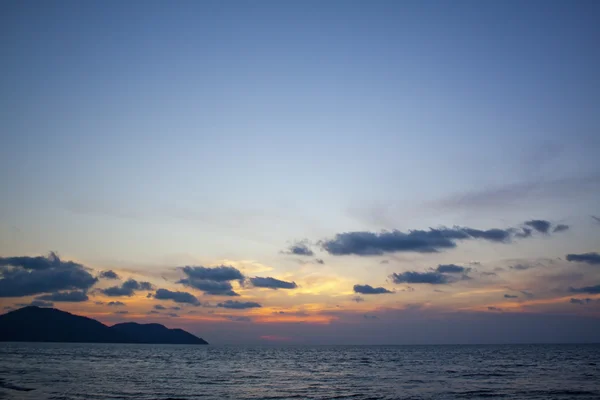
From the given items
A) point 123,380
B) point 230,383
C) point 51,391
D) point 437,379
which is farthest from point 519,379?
point 51,391

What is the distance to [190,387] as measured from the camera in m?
57.3

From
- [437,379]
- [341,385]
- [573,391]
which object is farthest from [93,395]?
[573,391]

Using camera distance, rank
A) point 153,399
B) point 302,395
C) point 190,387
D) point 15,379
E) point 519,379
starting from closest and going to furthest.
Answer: point 153,399
point 302,395
point 190,387
point 15,379
point 519,379

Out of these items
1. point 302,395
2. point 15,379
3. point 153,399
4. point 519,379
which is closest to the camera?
point 153,399

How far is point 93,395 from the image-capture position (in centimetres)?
4822

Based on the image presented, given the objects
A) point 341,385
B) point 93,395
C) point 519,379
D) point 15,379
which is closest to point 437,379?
point 519,379

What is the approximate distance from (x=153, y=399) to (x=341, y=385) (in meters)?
25.0

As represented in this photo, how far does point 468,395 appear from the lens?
165 feet

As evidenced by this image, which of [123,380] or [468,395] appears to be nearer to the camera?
[468,395]

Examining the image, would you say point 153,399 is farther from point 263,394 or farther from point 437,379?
point 437,379

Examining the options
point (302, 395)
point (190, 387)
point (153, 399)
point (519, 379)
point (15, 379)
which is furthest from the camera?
point (519, 379)

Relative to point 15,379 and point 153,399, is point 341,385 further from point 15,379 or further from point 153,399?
point 15,379

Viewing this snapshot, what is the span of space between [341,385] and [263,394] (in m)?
13.4

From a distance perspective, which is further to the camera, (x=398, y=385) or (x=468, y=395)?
(x=398, y=385)
